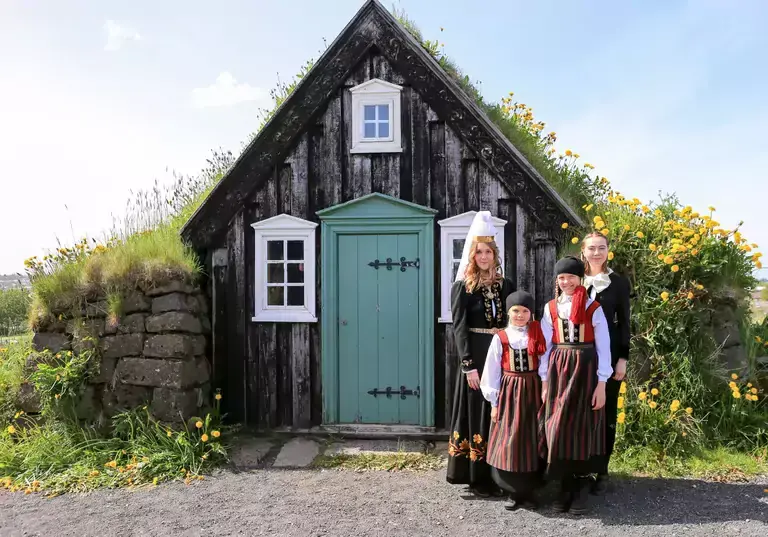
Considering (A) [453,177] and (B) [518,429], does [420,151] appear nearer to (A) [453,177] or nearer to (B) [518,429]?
(A) [453,177]

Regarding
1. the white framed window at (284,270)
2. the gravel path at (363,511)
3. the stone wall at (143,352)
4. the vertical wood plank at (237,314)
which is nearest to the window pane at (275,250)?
the white framed window at (284,270)

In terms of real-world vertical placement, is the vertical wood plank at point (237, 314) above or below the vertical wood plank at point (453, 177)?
below

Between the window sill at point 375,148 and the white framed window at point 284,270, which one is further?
the white framed window at point 284,270

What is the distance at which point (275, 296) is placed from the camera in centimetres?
573

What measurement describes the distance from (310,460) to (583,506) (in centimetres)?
239

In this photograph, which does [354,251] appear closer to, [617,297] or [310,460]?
[310,460]

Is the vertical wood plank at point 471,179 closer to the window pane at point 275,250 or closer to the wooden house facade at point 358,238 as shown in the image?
the wooden house facade at point 358,238

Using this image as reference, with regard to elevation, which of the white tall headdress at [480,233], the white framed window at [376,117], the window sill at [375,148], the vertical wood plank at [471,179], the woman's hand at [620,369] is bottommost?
the woman's hand at [620,369]

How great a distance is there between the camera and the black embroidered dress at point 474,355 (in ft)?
12.9

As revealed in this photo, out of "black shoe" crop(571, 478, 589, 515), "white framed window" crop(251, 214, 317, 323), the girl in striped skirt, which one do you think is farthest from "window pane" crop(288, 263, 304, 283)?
"black shoe" crop(571, 478, 589, 515)

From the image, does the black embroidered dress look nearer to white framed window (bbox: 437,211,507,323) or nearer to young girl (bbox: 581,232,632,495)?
young girl (bbox: 581,232,632,495)

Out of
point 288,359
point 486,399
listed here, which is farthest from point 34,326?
point 486,399

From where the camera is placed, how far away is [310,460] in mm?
4961

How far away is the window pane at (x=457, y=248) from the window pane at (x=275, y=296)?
187 centimetres
